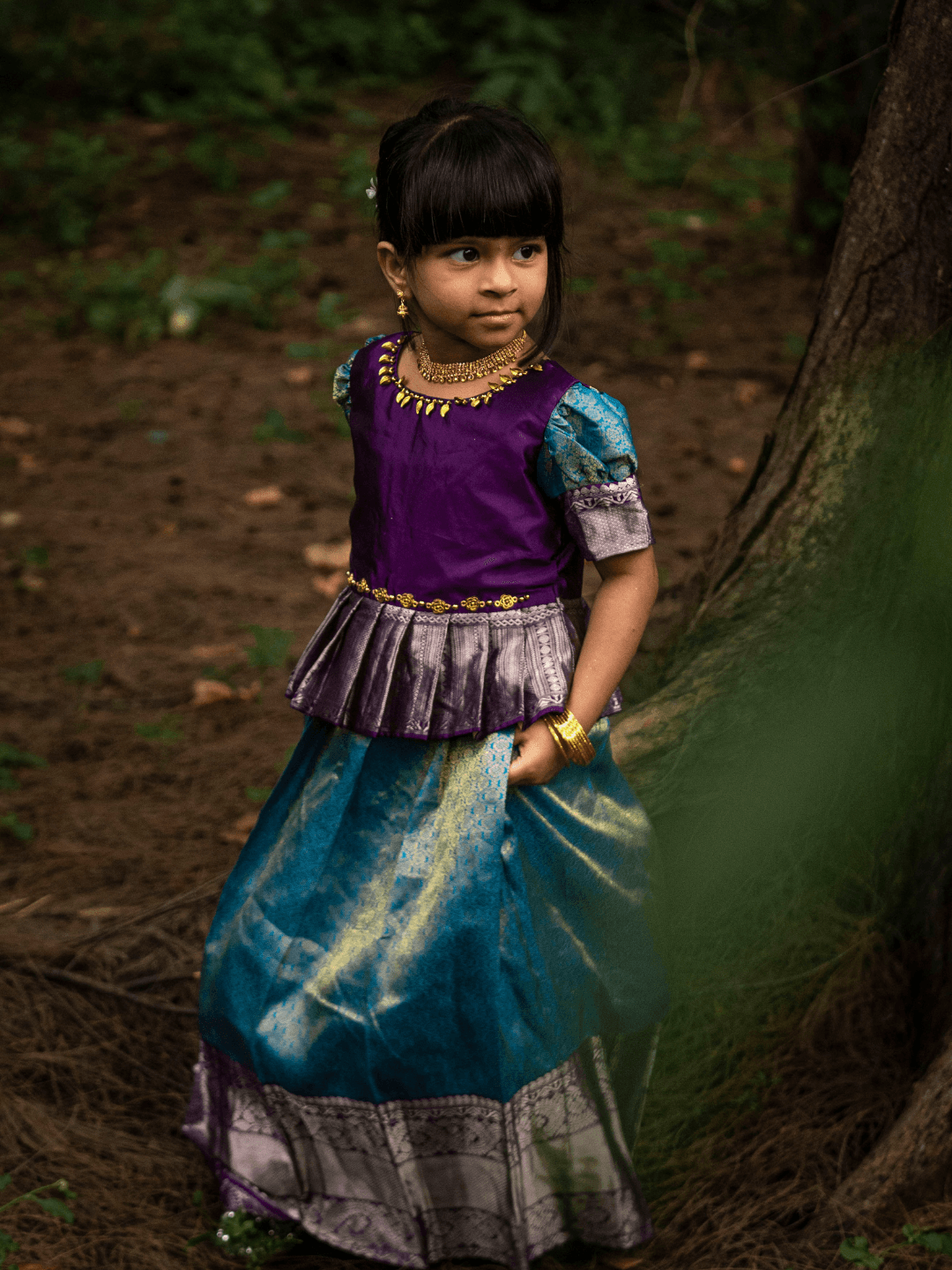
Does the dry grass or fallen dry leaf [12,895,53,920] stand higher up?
fallen dry leaf [12,895,53,920]

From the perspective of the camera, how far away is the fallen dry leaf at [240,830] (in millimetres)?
3215

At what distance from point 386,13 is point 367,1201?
28.5 ft

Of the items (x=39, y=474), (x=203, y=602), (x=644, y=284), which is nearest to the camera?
(x=203, y=602)

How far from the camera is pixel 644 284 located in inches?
259

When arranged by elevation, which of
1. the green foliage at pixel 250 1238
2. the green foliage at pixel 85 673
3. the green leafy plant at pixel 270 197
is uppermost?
the green leafy plant at pixel 270 197

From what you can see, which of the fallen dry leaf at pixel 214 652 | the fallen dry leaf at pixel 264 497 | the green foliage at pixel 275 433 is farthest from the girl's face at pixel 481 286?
the green foliage at pixel 275 433

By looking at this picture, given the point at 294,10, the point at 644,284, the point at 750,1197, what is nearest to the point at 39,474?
the point at 644,284

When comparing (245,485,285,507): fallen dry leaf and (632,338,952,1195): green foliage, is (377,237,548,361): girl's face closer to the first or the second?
(632,338,952,1195): green foliage

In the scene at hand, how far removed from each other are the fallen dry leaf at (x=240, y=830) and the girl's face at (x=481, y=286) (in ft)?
5.76

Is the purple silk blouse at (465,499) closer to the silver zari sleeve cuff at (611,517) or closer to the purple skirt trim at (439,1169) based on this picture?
the silver zari sleeve cuff at (611,517)

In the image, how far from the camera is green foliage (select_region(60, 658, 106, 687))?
3900mm

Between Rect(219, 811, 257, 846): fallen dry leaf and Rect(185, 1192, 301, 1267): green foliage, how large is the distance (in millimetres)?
1157

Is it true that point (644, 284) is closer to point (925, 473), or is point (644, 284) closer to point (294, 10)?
point (294, 10)

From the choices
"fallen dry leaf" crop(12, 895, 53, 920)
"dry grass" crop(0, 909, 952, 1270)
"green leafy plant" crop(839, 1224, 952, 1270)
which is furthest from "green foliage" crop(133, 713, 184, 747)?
"green leafy plant" crop(839, 1224, 952, 1270)
